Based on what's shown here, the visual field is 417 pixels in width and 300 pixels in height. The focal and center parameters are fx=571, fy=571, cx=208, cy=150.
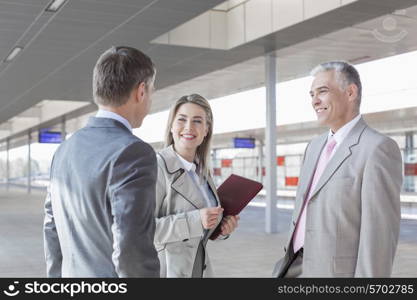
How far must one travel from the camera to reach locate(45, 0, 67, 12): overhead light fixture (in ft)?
32.8

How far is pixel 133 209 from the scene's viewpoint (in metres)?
2.00

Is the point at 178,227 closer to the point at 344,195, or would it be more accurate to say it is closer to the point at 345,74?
the point at 344,195

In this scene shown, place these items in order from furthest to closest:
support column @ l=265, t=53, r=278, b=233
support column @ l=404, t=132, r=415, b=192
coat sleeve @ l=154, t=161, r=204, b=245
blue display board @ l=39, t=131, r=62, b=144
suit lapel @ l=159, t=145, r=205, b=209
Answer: blue display board @ l=39, t=131, r=62, b=144
support column @ l=404, t=132, r=415, b=192
support column @ l=265, t=53, r=278, b=233
suit lapel @ l=159, t=145, r=205, b=209
coat sleeve @ l=154, t=161, r=204, b=245

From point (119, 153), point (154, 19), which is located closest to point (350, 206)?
point (119, 153)

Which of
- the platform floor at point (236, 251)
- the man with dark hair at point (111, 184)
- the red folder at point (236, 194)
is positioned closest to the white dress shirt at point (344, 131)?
the red folder at point (236, 194)

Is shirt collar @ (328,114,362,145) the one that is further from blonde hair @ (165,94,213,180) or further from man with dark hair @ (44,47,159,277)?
man with dark hair @ (44,47,159,277)

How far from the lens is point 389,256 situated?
2.64 meters

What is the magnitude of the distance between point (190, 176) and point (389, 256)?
4.21 feet

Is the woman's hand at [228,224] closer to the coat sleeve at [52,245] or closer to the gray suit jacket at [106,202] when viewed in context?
the coat sleeve at [52,245]

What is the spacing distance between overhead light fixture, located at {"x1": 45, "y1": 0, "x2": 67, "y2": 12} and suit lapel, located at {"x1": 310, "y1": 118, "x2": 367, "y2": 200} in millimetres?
8146

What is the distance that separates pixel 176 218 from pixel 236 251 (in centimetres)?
842

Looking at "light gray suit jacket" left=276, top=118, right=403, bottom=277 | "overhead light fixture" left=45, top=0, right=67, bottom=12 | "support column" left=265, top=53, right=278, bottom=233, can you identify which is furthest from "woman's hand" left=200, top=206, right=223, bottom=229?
"support column" left=265, top=53, right=278, bottom=233

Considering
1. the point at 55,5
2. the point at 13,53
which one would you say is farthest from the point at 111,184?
the point at 13,53

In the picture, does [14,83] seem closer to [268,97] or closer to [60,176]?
[268,97]
